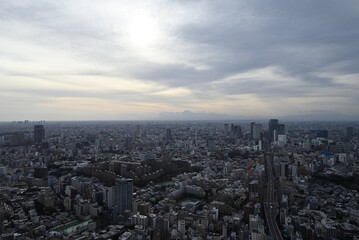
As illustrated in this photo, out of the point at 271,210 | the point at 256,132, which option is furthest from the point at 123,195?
the point at 256,132

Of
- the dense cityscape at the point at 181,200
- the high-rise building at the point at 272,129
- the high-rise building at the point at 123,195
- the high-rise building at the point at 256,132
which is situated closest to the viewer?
the dense cityscape at the point at 181,200

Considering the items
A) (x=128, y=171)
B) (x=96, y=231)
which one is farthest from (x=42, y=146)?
(x=96, y=231)

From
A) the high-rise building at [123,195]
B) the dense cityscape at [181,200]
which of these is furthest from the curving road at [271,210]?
the high-rise building at [123,195]

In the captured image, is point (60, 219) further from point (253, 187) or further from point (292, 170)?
point (292, 170)

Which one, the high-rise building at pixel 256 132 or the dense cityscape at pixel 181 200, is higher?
the high-rise building at pixel 256 132

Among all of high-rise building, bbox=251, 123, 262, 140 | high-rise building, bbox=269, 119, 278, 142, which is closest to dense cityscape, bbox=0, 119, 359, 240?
high-rise building, bbox=269, 119, 278, 142

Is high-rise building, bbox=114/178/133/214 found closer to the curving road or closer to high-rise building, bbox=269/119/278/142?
the curving road

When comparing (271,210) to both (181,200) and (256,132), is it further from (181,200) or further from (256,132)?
(256,132)

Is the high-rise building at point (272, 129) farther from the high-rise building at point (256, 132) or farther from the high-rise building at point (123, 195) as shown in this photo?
the high-rise building at point (123, 195)
